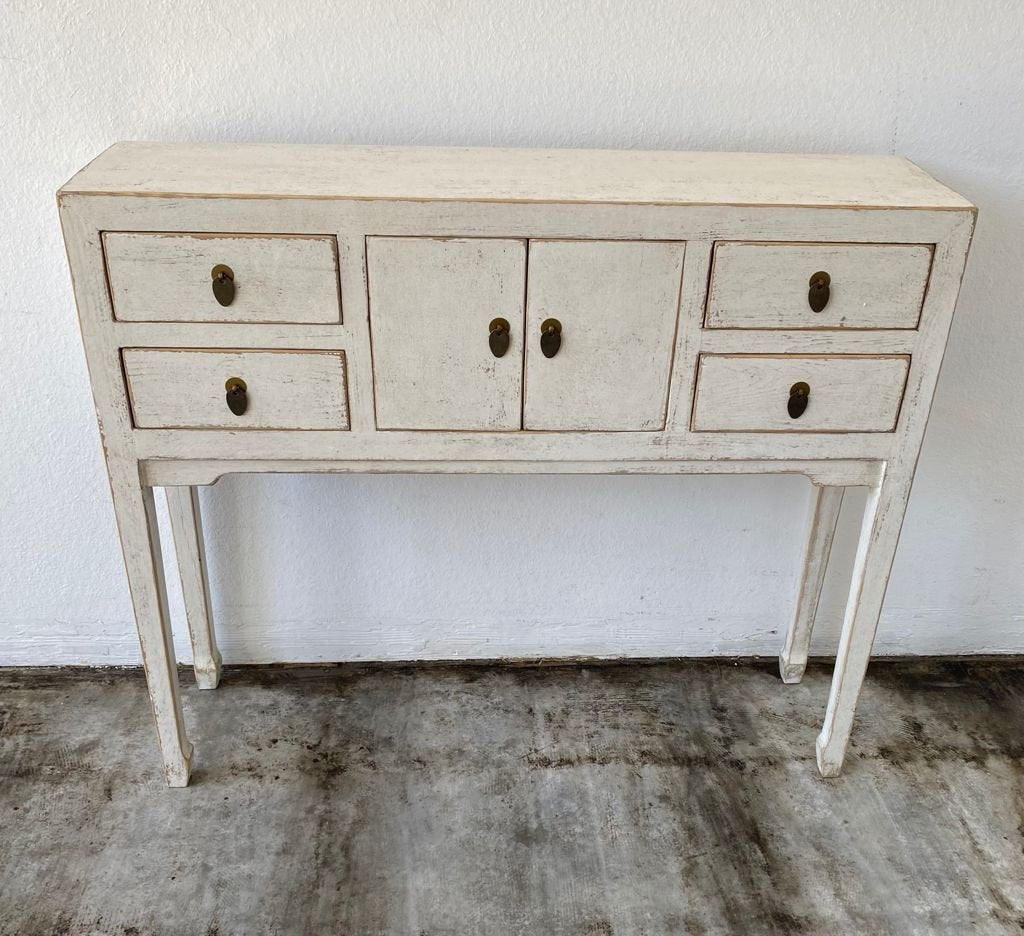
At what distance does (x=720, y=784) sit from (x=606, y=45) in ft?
4.72

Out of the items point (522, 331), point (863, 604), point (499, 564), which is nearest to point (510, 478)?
point (499, 564)

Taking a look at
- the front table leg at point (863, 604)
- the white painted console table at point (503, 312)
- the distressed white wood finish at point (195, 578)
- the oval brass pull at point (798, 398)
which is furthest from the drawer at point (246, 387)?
the front table leg at point (863, 604)

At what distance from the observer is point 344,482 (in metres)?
2.11

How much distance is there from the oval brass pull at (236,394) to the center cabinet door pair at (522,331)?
207 mm

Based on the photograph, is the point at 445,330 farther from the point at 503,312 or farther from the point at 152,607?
the point at 152,607

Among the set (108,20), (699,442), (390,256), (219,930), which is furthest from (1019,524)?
(108,20)

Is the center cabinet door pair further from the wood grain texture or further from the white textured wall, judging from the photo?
the white textured wall

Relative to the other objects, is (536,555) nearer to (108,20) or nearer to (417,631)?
(417,631)

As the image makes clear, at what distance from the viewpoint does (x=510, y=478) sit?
2.12 meters

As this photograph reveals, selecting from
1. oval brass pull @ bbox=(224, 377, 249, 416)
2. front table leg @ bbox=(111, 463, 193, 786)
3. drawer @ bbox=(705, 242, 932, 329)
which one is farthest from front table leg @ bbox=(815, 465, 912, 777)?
front table leg @ bbox=(111, 463, 193, 786)

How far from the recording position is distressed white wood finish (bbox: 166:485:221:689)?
6.64ft

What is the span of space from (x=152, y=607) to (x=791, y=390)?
1183mm

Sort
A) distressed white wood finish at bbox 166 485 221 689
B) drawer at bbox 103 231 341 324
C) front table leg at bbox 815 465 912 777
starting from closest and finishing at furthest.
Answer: drawer at bbox 103 231 341 324, front table leg at bbox 815 465 912 777, distressed white wood finish at bbox 166 485 221 689

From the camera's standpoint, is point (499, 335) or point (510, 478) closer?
point (499, 335)
